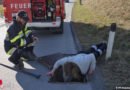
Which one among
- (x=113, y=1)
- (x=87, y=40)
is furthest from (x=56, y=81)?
(x=113, y=1)

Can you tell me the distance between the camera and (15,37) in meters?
4.65

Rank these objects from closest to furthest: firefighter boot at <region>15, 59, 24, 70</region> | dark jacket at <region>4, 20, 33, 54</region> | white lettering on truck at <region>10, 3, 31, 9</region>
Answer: dark jacket at <region>4, 20, 33, 54</region> → firefighter boot at <region>15, 59, 24, 70</region> → white lettering on truck at <region>10, 3, 31, 9</region>

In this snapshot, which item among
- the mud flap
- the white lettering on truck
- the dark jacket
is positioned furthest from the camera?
the white lettering on truck

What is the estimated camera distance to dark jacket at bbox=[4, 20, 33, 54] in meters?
4.65

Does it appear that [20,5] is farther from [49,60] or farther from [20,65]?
[20,65]

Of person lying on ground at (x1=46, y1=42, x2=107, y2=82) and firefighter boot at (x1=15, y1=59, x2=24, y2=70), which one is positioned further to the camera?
firefighter boot at (x1=15, y1=59, x2=24, y2=70)

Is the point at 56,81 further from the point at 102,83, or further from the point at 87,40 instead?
the point at 87,40

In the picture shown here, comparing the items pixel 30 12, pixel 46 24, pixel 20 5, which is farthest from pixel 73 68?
pixel 20 5

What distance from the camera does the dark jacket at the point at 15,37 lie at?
4648 millimetres

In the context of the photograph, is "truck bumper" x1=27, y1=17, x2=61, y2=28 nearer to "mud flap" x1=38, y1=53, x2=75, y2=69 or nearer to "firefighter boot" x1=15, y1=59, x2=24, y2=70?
"mud flap" x1=38, y1=53, x2=75, y2=69

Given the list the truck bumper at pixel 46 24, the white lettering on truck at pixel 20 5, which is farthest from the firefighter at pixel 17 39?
the white lettering on truck at pixel 20 5

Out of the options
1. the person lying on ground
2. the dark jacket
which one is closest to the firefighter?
the dark jacket

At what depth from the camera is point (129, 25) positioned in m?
8.97

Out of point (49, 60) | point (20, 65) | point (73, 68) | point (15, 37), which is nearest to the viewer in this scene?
point (73, 68)
